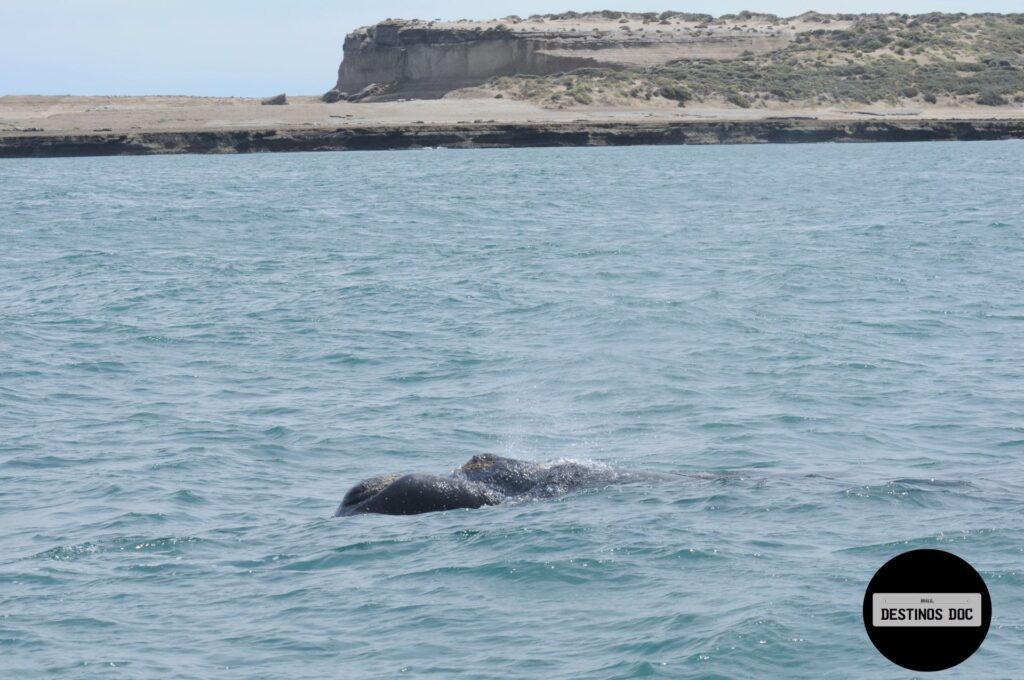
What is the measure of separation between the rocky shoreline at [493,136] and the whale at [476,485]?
6769 centimetres

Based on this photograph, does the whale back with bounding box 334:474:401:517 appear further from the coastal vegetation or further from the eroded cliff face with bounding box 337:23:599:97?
the eroded cliff face with bounding box 337:23:599:97

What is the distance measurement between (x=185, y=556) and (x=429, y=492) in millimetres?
2142

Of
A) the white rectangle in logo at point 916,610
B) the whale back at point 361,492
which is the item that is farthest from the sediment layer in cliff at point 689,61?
the white rectangle in logo at point 916,610

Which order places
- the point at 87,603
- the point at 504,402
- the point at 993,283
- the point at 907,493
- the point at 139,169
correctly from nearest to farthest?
the point at 87,603, the point at 907,493, the point at 504,402, the point at 993,283, the point at 139,169

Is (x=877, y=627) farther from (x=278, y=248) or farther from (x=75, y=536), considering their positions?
(x=278, y=248)

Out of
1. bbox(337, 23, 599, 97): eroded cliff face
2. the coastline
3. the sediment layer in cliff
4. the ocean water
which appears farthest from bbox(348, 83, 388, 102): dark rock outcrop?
the ocean water

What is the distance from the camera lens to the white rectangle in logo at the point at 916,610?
6.07 metres

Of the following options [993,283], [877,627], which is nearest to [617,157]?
[993,283]

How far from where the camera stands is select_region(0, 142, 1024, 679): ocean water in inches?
370

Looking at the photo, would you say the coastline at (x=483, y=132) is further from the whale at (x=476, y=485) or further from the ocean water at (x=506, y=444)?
the whale at (x=476, y=485)

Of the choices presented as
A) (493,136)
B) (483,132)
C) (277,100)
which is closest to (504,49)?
(277,100)

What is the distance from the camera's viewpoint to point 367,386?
17.8m

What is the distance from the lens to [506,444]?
1464 centimetres

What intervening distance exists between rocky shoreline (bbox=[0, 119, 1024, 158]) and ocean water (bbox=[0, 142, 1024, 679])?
4541 cm
